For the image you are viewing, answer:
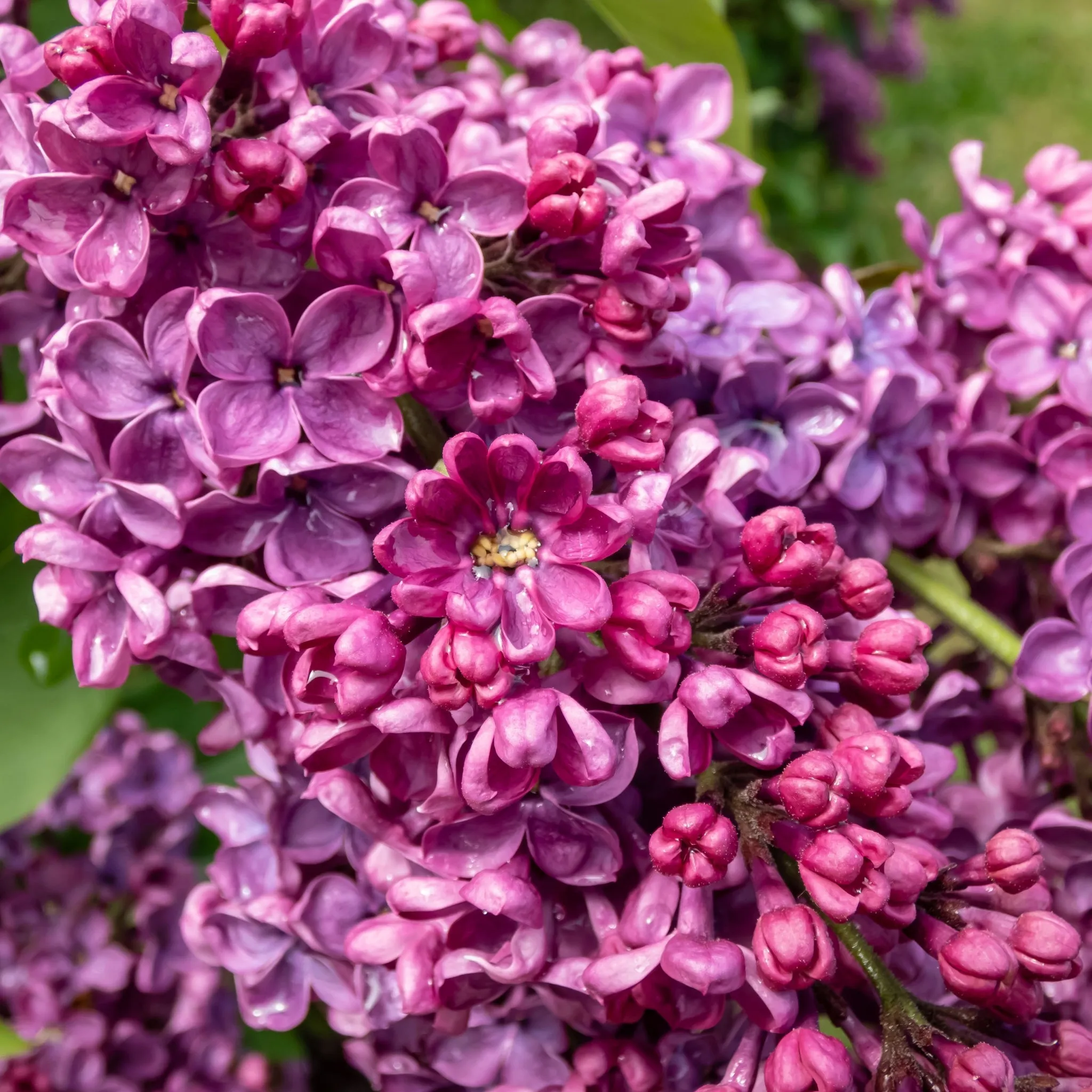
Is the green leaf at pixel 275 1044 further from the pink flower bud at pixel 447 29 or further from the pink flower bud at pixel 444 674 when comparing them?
the pink flower bud at pixel 447 29

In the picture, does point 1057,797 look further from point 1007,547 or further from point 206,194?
point 206,194

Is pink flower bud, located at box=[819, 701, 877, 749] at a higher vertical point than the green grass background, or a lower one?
higher

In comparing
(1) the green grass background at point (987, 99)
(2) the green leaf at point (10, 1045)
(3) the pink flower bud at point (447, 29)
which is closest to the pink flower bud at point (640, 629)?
(3) the pink flower bud at point (447, 29)

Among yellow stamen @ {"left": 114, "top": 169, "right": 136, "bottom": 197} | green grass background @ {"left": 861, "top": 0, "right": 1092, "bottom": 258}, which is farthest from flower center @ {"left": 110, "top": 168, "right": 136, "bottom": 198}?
green grass background @ {"left": 861, "top": 0, "right": 1092, "bottom": 258}

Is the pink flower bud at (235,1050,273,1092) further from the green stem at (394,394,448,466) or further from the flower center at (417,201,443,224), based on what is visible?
the flower center at (417,201,443,224)

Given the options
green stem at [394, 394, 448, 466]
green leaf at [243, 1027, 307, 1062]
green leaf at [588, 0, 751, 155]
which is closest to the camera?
green stem at [394, 394, 448, 466]

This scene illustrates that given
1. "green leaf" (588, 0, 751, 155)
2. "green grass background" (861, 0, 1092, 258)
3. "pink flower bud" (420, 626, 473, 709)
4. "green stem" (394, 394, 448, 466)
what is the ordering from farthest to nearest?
"green grass background" (861, 0, 1092, 258), "green leaf" (588, 0, 751, 155), "green stem" (394, 394, 448, 466), "pink flower bud" (420, 626, 473, 709)
